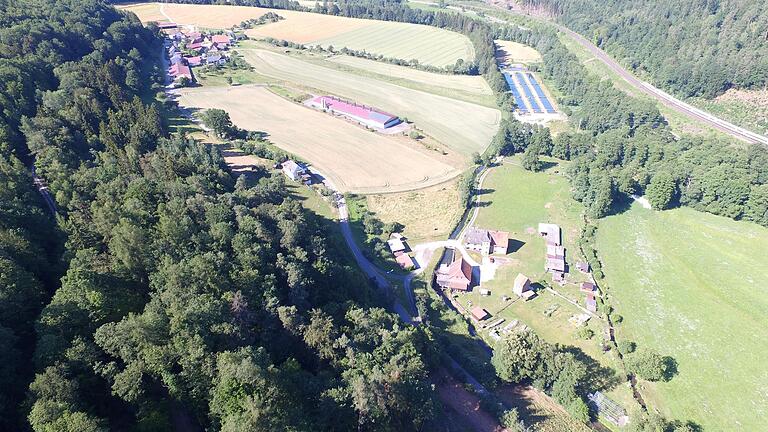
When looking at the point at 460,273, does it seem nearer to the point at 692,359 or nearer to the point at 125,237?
the point at 692,359

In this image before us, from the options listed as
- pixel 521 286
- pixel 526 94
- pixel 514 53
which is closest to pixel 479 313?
pixel 521 286

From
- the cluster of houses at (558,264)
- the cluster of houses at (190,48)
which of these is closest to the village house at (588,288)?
the cluster of houses at (558,264)

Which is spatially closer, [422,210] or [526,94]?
[422,210]

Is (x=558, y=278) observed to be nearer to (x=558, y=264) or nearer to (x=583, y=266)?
(x=558, y=264)

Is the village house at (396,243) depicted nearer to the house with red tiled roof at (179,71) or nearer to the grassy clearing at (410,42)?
A: the house with red tiled roof at (179,71)

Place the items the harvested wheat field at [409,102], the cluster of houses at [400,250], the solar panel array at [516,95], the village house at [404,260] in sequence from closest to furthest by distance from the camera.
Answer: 1. the village house at [404,260]
2. the cluster of houses at [400,250]
3. the harvested wheat field at [409,102]
4. the solar panel array at [516,95]

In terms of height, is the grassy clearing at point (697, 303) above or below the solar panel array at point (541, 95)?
below

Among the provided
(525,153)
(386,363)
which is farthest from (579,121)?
(386,363)
